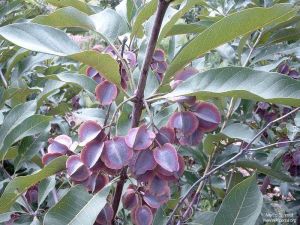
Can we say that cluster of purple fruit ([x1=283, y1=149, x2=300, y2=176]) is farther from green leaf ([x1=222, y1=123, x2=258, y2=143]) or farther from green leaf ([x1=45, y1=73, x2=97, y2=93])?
green leaf ([x1=45, y1=73, x2=97, y2=93])

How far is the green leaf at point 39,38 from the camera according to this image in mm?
685

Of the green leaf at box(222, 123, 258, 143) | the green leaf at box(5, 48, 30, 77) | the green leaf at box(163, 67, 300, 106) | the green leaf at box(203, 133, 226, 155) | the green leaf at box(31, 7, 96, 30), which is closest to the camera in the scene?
the green leaf at box(163, 67, 300, 106)

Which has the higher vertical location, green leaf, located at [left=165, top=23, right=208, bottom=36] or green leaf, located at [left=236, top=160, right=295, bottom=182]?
green leaf, located at [left=165, top=23, right=208, bottom=36]

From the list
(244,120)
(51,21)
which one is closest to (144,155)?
(51,21)

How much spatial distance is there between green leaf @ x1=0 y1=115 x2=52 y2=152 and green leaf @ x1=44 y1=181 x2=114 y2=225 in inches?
11.4

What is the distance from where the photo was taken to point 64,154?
0.76 meters

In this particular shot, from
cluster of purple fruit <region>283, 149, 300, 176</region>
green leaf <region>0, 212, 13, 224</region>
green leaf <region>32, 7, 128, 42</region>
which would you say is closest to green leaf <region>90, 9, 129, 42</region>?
green leaf <region>32, 7, 128, 42</region>

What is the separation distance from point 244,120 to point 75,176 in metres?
0.74

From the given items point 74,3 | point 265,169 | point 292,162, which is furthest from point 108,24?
point 292,162

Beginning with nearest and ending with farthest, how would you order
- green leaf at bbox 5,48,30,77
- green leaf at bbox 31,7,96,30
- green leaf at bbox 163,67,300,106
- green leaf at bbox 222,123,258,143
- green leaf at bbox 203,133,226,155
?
green leaf at bbox 163,67,300,106 → green leaf at bbox 31,7,96,30 → green leaf at bbox 222,123,258,143 → green leaf at bbox 203,133,226,155 → green leaf at bbox 5,48,30,77

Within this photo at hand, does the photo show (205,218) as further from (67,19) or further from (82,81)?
(67,19)

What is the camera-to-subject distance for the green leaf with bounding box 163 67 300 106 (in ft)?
1.97

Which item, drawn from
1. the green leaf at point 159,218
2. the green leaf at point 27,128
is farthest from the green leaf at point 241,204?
the green leaf at point 27,128

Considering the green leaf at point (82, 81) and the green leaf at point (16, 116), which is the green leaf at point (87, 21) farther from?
the green leaf at point (16, 116)
